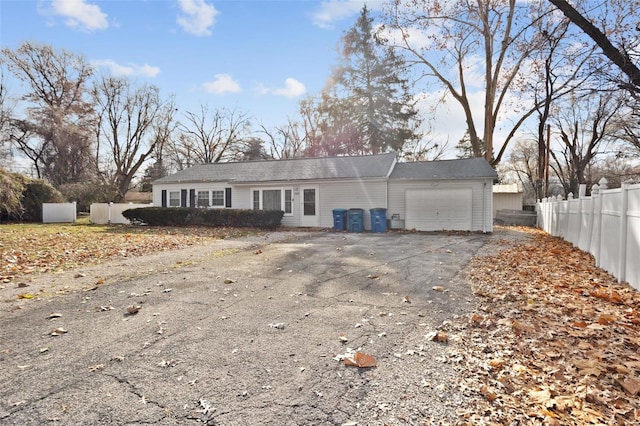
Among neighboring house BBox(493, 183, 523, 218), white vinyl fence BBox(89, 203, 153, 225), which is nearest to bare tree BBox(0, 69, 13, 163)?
white vinyl fence BBox(89, 203, 153, 225)

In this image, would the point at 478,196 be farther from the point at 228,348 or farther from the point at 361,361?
the point at 228,348

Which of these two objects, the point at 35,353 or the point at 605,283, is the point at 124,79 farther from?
the point at 605,283

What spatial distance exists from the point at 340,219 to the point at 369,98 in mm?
17307

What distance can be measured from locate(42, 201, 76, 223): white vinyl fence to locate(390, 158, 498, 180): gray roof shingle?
18.7 meters

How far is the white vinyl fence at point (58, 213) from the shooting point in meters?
19.4

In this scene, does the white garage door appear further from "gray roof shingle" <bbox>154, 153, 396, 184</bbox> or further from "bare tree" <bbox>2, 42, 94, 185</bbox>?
"bare tree" <bbox>2, 42, 94, 185</bbox>

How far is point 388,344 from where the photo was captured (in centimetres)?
314

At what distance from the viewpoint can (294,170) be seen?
18234mm

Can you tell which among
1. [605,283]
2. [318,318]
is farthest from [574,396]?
[605,283]

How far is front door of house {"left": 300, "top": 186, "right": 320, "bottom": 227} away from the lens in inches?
656

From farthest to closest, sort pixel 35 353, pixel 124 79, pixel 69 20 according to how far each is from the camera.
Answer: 1. pixel 124 79
2. pixel 69 20
3. pixel 35 353

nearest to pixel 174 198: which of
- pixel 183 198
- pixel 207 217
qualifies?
pixel 183 198

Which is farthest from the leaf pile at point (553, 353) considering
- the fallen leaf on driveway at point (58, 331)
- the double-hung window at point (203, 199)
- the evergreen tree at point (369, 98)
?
the evergreen tree at point (369, 98)

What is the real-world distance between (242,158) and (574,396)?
37.3m
